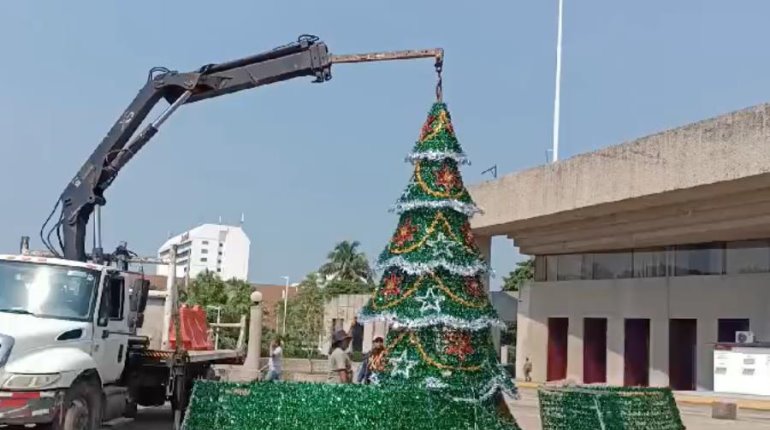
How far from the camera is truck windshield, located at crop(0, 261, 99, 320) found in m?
11.2

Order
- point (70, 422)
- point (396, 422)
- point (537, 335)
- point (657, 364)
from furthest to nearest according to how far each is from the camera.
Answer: point (537, 335) → point (657, 364) → point (70, 422) → point (396, 422)

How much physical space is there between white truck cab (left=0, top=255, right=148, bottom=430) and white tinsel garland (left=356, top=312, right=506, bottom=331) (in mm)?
3890

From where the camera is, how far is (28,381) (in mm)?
10281

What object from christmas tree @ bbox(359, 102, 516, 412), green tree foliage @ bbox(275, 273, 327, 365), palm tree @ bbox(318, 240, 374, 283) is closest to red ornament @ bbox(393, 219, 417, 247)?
christmas tree @ bbox(359, 102, 516, 412)

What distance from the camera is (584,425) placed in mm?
9438

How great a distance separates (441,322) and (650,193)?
36.1 ft

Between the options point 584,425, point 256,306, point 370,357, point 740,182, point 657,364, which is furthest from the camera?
point 657,364

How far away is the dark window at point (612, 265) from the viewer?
97.0 feet

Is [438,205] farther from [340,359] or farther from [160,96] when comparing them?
[160,96]

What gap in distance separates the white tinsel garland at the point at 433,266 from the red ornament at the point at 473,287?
0.52 feet

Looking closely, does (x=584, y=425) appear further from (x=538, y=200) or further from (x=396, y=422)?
(x=538, y=200)

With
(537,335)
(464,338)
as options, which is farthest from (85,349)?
(537,335)

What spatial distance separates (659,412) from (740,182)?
9.80 metres

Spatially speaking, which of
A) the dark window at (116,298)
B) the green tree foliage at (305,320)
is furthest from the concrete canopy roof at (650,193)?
the green tree foliage at (305,320)
